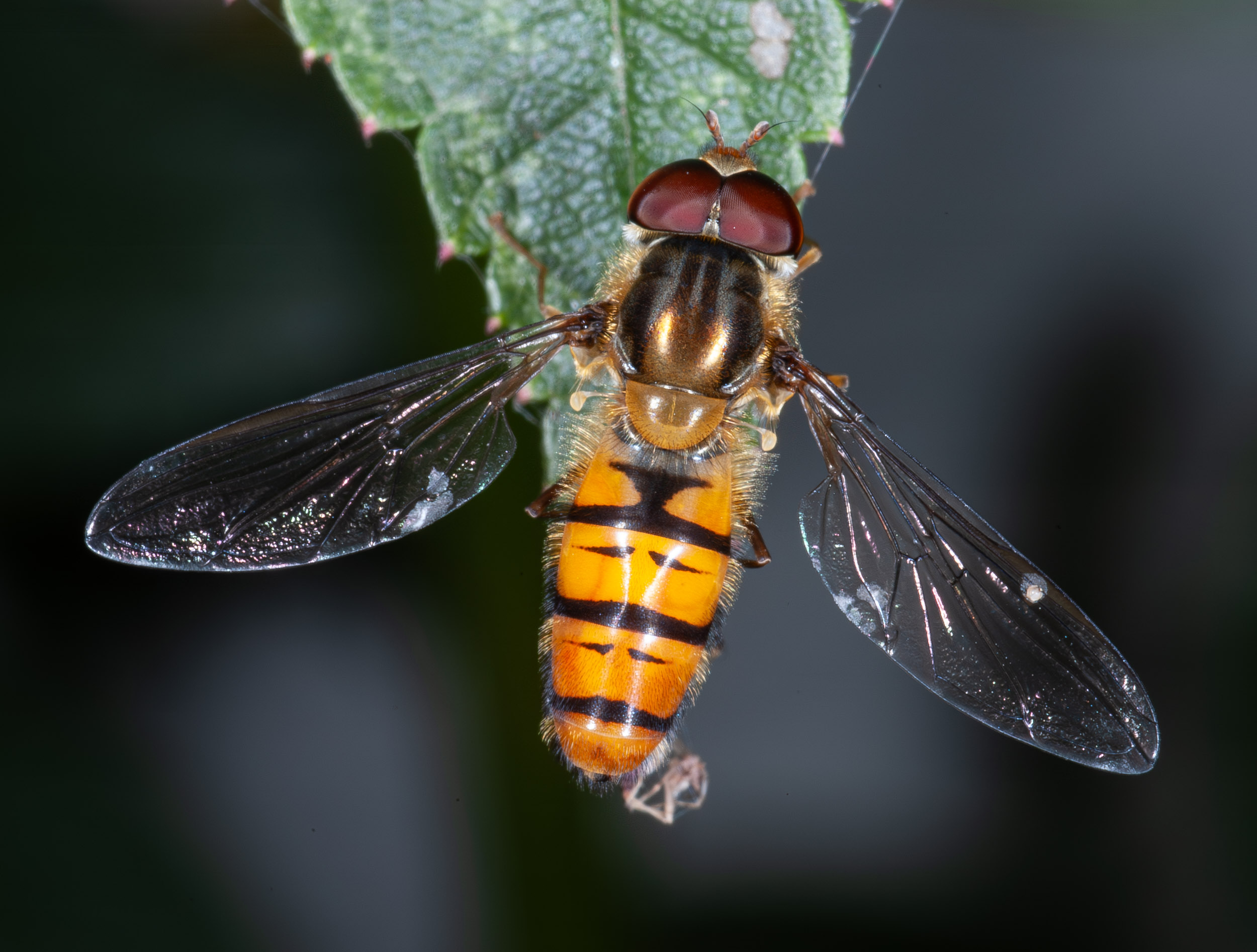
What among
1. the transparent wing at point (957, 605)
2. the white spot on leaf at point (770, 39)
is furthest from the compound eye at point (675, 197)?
the transparent wing at point (957, 605)

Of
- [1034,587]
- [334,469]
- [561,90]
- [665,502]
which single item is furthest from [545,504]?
[1034,587]

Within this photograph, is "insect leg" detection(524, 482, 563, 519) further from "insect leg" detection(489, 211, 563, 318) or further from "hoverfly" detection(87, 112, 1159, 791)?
"insect leg" detection(489, 211, 563, 318)

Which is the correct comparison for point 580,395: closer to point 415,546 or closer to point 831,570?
point 831,570

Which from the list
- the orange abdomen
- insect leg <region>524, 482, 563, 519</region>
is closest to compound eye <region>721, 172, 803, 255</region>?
the orange abdomen

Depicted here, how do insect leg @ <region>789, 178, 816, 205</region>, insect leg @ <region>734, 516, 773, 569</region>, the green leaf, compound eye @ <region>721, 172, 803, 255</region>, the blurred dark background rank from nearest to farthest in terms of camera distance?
the green leaf < compound eye @ <region>721, 172, 803, 255</region> < insect leg @ <region>734, 516, 773, 569</region> < insect leg @ <region>789, 178, 816, 205</region> < the blurred dark background

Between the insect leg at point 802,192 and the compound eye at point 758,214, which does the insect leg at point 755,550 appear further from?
the insect leg at point 802,192

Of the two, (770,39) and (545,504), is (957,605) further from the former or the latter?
(770,39)
